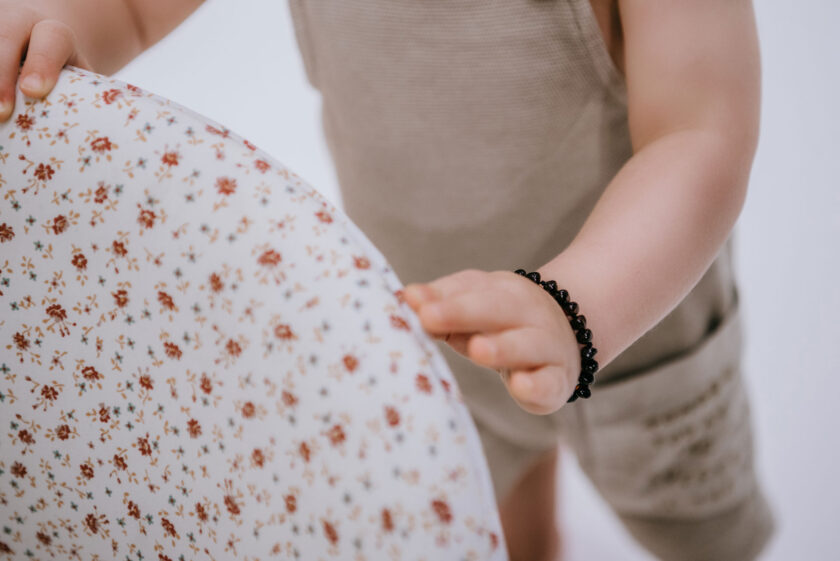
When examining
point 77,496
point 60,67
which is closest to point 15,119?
point 60,67

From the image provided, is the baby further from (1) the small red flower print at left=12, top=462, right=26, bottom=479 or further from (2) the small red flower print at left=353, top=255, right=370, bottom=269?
(1) the small red flower print at left=12, top=462, right=26, bottom=479

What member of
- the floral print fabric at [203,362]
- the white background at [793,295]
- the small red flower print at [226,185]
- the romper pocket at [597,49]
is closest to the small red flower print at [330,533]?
the floral print fabric at [203,362]

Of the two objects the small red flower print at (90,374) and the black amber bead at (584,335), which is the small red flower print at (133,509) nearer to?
the small red flower print at (90,374)

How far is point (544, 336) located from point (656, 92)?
→ 182mm

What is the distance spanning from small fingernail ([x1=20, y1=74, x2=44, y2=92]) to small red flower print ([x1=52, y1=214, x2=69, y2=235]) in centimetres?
5

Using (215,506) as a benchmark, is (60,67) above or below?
above

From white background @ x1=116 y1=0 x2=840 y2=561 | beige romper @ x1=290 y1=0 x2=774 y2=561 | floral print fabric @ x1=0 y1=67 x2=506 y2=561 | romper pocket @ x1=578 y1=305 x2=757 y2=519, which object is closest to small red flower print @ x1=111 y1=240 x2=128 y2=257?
floral print fabric @ x1=0 y1=67 x2=506 y2=561

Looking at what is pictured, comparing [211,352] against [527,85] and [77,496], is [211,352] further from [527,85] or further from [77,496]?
[527,85]

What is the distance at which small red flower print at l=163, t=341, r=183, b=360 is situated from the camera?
10.4 inches

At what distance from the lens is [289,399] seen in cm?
23

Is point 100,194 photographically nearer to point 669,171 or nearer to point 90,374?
point 90,374

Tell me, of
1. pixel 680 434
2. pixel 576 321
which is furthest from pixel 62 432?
pixel 680 434

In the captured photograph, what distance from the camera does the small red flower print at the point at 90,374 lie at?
291mm

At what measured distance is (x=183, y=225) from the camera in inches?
9.7
